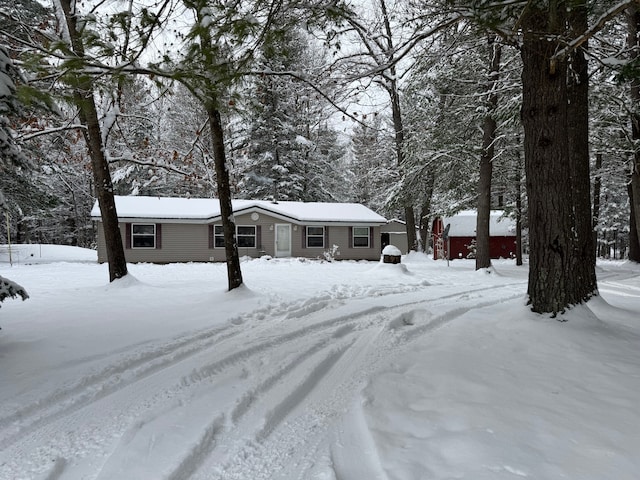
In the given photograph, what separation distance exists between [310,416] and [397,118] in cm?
1644

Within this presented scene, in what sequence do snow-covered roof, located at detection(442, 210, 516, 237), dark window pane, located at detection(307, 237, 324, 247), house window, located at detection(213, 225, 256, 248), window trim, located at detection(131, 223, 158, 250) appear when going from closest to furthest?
window trim, located at detection(131, 223, 158, 250) → house window, located at detection(213, 225, 256, 248) → dark window pane, located at detection(307, 237, 324, 247) → snow-covered roof, located at detection(442, 210, 516, 237)

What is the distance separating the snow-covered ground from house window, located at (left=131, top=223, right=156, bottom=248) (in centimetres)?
1254

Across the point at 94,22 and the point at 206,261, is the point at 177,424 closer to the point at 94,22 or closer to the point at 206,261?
the point at 94,22

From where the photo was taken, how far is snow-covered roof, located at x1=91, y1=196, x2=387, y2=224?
17469 mm

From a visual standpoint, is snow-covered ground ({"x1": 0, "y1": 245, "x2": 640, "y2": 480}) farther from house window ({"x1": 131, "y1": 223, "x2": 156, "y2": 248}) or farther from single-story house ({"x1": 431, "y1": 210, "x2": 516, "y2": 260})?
single-story house ({"x1": 431, "y1": 210, "x2": 516, "y2": 260})

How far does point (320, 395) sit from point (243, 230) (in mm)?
16755

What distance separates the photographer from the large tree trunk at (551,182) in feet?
15.1

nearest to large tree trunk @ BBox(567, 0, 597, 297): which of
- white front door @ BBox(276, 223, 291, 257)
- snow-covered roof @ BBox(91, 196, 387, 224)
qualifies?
snow-covered roof @ BBox(91, 196, 387, 224)

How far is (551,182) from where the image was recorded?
15.2 feet

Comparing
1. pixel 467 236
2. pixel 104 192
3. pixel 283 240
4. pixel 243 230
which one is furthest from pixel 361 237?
pixel 104 192

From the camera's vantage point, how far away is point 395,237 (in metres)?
25.4

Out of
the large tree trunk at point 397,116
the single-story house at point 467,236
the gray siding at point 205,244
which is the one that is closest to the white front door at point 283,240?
the gray siding at point 205,244

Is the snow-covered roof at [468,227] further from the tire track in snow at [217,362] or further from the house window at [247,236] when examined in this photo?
the tire track in snow at [217,362]

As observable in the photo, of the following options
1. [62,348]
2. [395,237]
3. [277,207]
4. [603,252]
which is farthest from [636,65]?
[603,252]
